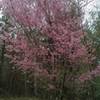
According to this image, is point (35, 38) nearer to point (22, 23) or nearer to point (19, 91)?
point (22, 23)

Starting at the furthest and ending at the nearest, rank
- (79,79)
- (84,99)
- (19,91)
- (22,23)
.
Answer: (19,91) < (84,99) < (79,79) < (22,23)

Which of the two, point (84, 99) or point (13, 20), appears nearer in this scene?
point (13, 20)

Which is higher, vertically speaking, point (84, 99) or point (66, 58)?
point (66, 58)

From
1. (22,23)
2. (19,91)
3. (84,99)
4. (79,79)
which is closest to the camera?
(22,23)

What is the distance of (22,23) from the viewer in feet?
35.9

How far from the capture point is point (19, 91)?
127ft

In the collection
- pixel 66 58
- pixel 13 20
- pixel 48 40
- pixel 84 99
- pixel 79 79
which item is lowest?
pixel 84 99

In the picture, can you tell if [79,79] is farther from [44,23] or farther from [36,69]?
[44,23]

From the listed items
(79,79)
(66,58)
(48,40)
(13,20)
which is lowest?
(79,79)

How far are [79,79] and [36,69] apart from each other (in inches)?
72.8

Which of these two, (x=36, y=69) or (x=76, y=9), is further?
(x=76, y=9)

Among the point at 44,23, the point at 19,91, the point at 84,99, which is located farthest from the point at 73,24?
the point at 19,91

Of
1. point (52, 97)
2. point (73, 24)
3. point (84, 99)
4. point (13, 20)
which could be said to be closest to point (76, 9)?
point (73, 24)

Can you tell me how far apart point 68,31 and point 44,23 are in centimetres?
94
